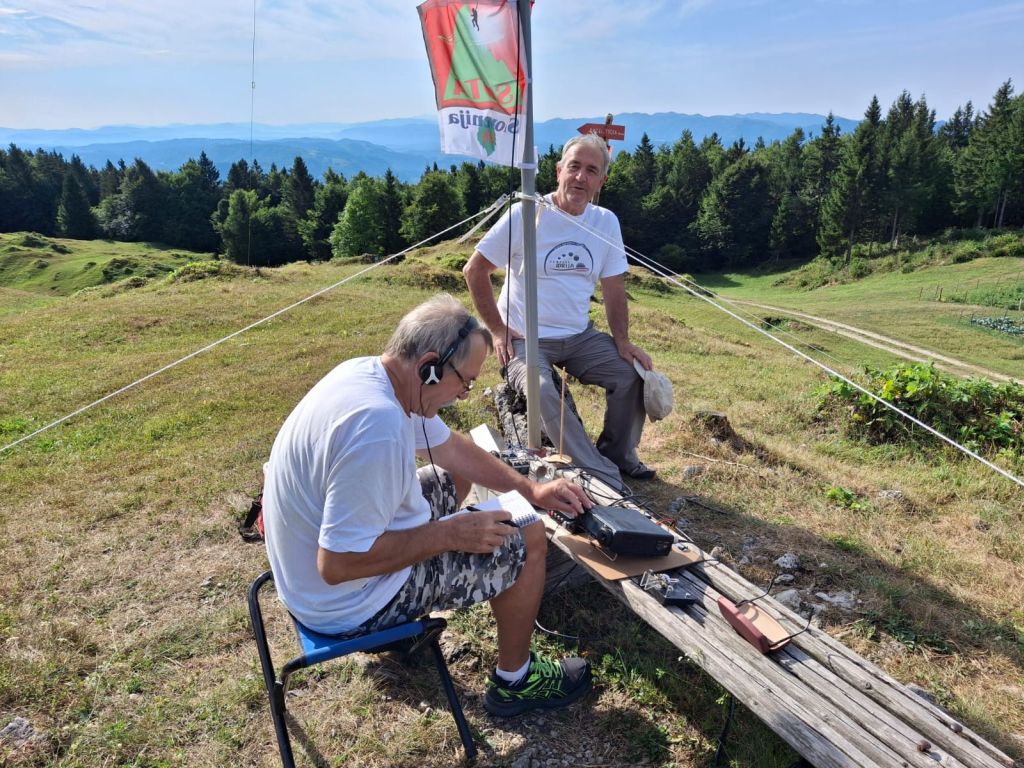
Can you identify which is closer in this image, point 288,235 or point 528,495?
point 528,495

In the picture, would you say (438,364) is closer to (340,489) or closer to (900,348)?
(340,489)

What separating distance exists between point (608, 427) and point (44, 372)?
366 inches

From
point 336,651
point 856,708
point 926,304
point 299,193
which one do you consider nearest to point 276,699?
point 336,651

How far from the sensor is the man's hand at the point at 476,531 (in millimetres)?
2537

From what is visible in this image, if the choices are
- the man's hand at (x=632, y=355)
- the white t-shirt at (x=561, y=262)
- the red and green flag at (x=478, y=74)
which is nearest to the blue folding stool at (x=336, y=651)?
the red and green flag at (x=478, y=74)

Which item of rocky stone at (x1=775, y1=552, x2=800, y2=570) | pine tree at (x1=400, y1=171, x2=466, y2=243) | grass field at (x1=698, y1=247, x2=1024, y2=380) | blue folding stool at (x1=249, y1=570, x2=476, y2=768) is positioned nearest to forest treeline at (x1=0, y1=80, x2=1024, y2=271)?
pine tree at (x1=400, y1=171, x2=466, y2=243)

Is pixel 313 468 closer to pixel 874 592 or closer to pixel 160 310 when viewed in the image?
pixel 874 592

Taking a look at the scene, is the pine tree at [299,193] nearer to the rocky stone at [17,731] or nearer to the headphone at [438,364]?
the rocky stone at [17,731]

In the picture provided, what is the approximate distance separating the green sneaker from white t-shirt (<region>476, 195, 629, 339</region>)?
2.58m

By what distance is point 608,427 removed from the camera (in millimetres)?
5238

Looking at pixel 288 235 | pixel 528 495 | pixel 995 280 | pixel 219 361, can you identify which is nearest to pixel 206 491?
pixel 528 495

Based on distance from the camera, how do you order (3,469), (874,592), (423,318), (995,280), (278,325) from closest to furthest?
1. (423,318)
2. (874,592)
3. (3,469)
4. (278,325)
5. (995,280)

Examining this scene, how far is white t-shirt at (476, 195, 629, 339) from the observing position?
476 centimetres

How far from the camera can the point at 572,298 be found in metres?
4.95
